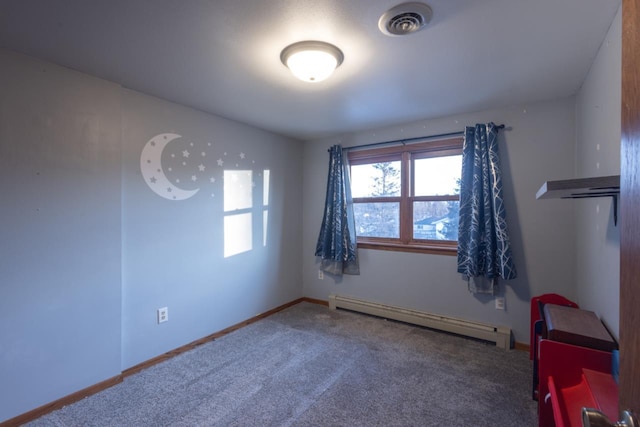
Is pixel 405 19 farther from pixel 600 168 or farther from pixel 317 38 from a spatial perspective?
pixel 600 168

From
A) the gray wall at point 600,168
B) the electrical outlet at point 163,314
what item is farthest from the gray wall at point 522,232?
the electrical outlet at point 163,314

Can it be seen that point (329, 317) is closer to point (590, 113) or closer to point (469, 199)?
point (469, 199)

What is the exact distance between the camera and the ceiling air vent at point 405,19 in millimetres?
1387

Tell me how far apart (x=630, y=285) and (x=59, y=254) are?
2.66m

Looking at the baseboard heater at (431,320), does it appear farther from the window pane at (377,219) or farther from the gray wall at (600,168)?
the window pane at (377,219)

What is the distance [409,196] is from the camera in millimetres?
3299

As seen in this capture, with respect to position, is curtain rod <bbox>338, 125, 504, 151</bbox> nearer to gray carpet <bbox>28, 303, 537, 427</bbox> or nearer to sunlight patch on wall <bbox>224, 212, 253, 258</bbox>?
sunlight patch on wall <bbox>224, 212, 253, 258</bbox>

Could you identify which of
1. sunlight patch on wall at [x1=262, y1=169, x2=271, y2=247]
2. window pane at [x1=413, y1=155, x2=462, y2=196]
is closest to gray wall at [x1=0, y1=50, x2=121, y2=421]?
sunlight patch on wall at [x1=262, y1=169, x2=271, y2=247]

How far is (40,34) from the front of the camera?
158 centimetres

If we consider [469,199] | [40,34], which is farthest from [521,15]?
[40,34]

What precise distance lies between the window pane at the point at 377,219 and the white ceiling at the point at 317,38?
51.2 inches

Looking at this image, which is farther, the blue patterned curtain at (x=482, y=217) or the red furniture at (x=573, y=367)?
the blue patterned curtain at (x=482, y=217)

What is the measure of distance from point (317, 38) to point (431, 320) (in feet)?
9.08

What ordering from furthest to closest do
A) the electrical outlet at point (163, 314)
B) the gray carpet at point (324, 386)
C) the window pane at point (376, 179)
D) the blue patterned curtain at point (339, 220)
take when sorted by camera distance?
the blue patterned curtain at point (339, 220) < the window pane at point (376, 179) < the electrical outlet at point (163, 314) < the gray carpet at point (324, 386)
